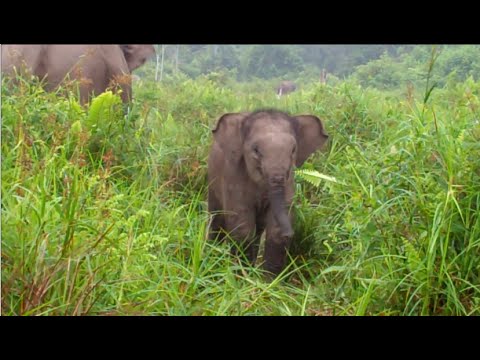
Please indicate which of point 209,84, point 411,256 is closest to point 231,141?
point 411,256

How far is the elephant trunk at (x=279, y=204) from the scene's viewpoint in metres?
3.93

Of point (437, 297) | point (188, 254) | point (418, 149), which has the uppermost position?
point (418, 149)

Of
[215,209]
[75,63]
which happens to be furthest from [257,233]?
[75,63]

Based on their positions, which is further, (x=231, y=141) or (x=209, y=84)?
(x=209, y=84)

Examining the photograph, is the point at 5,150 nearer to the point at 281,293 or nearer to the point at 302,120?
the point at 281,293

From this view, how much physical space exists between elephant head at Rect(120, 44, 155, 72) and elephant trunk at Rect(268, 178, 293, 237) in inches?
121

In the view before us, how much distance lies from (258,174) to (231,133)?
339 mm

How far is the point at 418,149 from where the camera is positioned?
296 cm

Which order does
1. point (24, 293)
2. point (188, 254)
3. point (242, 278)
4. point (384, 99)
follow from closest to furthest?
point (24, 293) → point (242, 278) → point (188, 254) → point (384, 99)

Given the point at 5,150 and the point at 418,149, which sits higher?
the point at 418,149

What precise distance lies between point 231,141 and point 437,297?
202cm

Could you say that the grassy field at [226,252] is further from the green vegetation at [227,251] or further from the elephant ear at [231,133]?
the elephant ear at [231,133]

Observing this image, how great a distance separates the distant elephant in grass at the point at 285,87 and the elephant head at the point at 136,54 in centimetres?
130

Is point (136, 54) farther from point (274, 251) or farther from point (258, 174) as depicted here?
point (274, 251)
